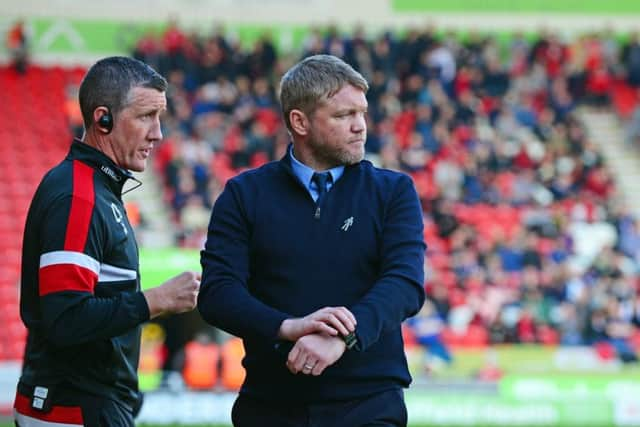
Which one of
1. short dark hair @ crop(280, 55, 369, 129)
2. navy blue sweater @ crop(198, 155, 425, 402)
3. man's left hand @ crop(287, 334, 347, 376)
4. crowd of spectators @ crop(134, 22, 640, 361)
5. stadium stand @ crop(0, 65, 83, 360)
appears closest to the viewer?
man's left hand @ crop(287, 334, 347, 376)

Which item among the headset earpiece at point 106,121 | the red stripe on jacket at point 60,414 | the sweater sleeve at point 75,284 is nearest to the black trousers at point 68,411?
the red stripe on jacket at point 60,414

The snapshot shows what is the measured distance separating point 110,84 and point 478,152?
18.3 metres

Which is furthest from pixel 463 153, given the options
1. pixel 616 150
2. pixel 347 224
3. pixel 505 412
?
pixel 347 224

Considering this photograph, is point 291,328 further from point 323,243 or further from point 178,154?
point 178,154

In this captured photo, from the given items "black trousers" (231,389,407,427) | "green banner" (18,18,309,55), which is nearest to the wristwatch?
"black trousers" (231,389,407,427)

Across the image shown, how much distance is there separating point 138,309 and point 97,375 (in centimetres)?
30

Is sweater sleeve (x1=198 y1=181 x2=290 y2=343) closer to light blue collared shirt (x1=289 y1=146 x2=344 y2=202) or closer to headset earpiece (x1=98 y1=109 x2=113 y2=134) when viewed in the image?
light blue collared shirt (x1=289 y1=146 x2=344 y2=202)

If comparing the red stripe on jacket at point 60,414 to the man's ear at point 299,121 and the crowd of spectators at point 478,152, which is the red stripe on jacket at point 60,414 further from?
the crowd of spectators at point 478,152

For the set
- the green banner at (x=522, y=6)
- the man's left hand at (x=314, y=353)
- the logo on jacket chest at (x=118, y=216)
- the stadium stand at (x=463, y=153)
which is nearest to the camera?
the man's left hand at (x=314, y=353)

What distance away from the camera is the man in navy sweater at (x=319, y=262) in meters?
4.00

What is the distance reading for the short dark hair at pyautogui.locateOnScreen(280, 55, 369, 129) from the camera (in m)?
4.16

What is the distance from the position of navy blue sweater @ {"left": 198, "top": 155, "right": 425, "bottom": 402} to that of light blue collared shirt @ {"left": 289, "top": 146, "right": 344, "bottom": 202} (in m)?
0.02

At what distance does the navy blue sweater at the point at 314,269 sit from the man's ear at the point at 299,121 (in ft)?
0.63

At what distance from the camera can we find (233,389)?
14.5m
